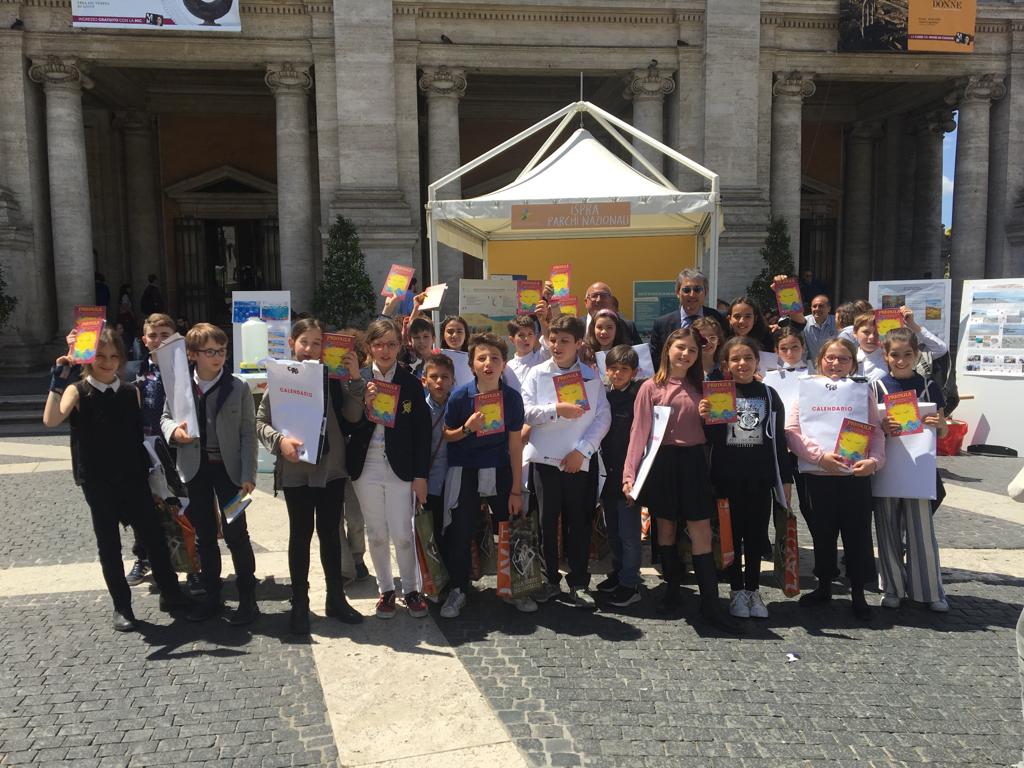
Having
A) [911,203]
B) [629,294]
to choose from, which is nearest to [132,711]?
[629,294]

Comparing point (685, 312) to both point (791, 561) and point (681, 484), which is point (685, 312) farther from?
point (791, 561)

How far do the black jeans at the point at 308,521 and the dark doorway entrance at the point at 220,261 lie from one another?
18128mm

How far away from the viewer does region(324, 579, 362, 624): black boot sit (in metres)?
4.75

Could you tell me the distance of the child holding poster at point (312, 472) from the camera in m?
4.50

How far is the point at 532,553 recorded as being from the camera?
4.86 metres

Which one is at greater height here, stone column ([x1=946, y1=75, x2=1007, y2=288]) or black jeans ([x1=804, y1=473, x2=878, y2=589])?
stone column ([x1=946, y1=75, x2=1007, y2=288])

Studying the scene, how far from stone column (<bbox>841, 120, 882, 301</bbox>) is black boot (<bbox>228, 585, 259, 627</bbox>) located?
21723 millimetres

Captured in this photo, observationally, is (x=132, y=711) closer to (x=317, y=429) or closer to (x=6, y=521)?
(x=317, y=429)

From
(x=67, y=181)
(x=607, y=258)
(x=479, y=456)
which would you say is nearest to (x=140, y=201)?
(x=67, y=181)

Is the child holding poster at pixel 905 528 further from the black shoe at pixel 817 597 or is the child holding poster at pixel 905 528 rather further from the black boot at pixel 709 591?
the black boot at pixel 709 591

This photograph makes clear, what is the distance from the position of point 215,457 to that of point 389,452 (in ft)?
3.43

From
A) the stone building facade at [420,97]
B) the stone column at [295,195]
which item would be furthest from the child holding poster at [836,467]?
the stone column at [295,195]

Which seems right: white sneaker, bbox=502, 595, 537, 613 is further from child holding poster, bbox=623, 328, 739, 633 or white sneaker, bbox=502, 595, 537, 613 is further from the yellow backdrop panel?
the yellow backdrop panel

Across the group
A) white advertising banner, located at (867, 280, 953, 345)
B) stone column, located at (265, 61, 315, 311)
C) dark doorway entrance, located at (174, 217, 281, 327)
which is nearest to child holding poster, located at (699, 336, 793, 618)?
white advertising banner, located at (867, 280, 953, 345)
